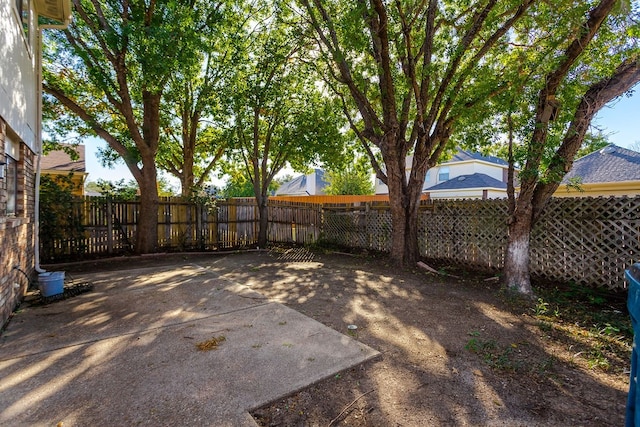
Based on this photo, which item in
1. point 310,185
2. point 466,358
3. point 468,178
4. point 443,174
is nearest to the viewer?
point 466,358

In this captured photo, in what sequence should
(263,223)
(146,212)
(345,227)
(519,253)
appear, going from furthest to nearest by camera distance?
(263,223) < (345,227) < (146,212) < (519,253)

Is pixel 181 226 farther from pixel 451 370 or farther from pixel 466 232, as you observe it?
pixel 451 370

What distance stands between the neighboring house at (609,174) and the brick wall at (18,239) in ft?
35.6

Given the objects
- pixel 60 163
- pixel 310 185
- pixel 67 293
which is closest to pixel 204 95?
pixel 67 293

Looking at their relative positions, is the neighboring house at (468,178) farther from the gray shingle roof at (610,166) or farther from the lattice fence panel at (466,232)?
the lattice fence panel at (466,232)

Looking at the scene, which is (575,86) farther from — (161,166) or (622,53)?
(161,166)

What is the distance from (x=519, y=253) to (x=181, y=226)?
910 centimetres

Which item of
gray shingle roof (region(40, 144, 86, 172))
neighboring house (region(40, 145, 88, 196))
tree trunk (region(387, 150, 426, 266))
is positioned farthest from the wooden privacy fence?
gray shingle roof (region(40, 144, 86, 172))

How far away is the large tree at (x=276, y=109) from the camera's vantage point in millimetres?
9586

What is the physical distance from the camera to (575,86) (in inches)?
195

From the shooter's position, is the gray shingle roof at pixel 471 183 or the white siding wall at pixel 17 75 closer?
the white siding wall at pixel 17 75

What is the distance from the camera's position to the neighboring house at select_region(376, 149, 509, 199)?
1708cm

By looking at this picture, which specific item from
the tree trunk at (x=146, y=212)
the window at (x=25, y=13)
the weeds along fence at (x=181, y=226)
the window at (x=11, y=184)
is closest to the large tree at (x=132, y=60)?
the tree trunk at (x=146, y=212)

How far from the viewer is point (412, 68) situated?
649 centimetres
